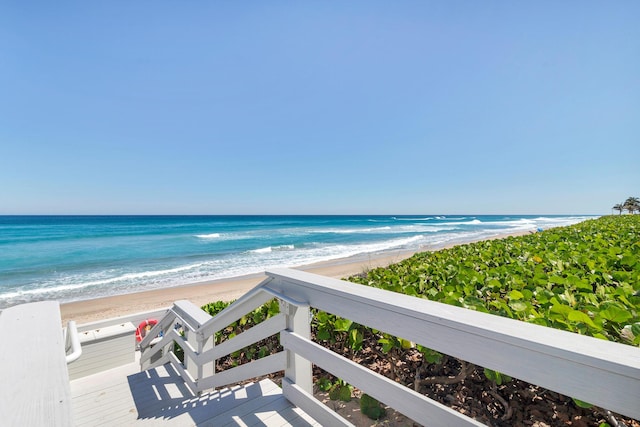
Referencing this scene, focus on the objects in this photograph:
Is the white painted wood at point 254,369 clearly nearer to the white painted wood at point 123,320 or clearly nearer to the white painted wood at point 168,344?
the white painted wood at point 168,344

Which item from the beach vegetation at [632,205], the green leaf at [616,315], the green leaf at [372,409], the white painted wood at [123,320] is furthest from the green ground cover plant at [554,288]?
the beach vegetation at [632,205]

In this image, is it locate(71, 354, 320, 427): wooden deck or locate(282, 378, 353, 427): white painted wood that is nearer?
locate(282, 378, 353, 427): white painted wood

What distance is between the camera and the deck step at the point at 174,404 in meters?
1.83

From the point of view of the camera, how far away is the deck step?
6.00 feet

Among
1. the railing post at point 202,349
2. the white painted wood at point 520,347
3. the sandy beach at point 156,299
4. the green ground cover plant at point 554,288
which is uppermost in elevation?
the white painted wood at point 520,347

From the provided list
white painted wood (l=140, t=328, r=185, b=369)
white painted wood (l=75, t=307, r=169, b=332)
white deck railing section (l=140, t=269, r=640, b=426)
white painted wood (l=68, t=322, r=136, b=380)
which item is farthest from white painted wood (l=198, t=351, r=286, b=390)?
white painted wood (l=75, t=307, r=169, b=332)

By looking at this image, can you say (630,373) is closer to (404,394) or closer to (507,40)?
(404,394)

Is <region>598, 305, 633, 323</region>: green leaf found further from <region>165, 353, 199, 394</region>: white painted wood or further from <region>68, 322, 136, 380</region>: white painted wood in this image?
<region>68, 322, 136, 380</region>: white painted wood

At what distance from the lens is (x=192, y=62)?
9.64 m

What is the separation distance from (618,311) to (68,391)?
79.9 inches

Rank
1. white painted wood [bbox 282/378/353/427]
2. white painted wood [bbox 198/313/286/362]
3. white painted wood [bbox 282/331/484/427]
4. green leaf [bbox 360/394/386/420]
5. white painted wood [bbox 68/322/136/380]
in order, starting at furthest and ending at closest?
white painted wood [bbox 68/322/136/380] → white painted wood [bbox 198/313/286/362] → green leaf [bbox 360/394/386/420] → white painted wood [bbox 282/378/353/427] → white painted wood [bbox 282/331/484/427]

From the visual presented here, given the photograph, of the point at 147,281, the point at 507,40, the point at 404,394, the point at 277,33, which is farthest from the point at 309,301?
the point at 147,281

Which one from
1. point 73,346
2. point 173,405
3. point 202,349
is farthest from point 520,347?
point 173,405

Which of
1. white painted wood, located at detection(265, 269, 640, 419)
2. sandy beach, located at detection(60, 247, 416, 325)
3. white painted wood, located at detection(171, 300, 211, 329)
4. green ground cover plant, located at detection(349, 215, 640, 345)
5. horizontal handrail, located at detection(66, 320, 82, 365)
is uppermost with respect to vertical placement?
white painted wood, located at detection(265, 269, 640, 419)
